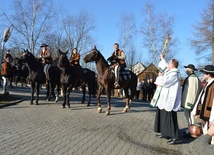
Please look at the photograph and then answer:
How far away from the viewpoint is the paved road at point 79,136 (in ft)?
19.1

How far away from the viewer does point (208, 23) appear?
94.5 feet

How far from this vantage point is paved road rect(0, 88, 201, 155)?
5816 millimetres

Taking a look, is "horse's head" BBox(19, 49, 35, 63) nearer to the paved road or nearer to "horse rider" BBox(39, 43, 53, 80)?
"horse rider" BBox(39, 43, 53, 80)

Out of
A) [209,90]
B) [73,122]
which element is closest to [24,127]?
[73,122]

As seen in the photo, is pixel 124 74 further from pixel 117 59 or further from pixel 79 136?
pixel 79 136

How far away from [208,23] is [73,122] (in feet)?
82.2

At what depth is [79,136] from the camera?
7.00 metres

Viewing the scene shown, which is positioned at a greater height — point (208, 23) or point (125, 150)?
point (208, 23)

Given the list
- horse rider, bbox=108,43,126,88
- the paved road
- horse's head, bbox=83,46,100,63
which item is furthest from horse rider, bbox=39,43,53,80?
horse rider, bbox=108,43,126,88

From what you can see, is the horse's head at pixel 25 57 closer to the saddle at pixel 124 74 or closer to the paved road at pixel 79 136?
the paved road at pixel 79 136

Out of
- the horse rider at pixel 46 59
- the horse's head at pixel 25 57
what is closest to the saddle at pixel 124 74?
the horse rider at pixel 46 59

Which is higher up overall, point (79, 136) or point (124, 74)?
point (124, 74)

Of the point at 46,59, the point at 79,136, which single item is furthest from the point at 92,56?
the point at 79,136

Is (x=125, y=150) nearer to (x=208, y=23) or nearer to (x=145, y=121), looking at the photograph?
(x=145, y=121)
